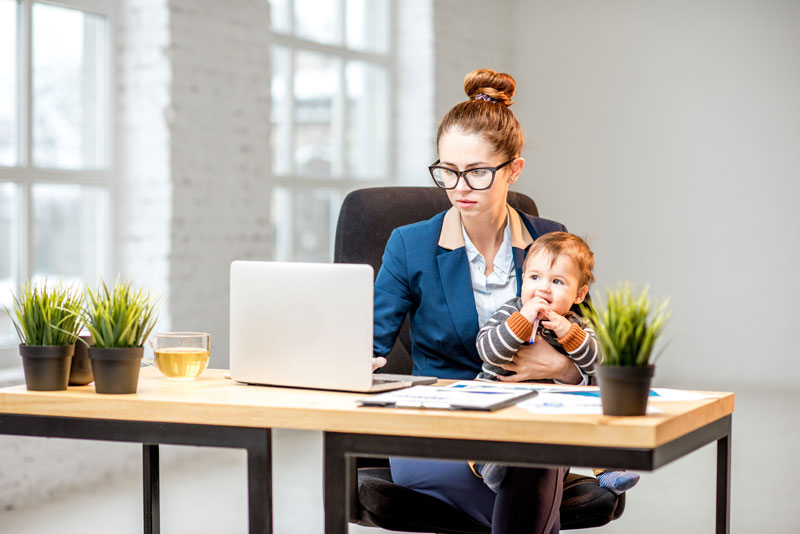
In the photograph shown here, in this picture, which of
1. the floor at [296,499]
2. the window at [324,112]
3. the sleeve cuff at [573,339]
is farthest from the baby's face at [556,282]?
the window at [324,112]

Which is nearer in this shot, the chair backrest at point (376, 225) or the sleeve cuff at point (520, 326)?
the sleeve cuff at point (520, 326)

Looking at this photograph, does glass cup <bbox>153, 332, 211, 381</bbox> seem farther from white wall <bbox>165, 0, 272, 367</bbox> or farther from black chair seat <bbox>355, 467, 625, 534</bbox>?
white wall <bbox>165, 0, 272, 367</bbox>

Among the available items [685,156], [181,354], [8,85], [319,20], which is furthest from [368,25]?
[181,354]

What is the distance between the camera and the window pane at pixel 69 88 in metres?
3.97

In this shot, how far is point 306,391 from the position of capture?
5.52 ft

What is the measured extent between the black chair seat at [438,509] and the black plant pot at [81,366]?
58 centimetres

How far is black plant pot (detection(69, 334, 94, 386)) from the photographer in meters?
1.74

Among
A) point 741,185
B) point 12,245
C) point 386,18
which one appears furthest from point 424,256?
point 741,185

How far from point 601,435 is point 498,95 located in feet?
3.55

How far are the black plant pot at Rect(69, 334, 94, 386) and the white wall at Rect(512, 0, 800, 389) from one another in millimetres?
5383

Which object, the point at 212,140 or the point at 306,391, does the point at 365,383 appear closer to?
the point at 306,391

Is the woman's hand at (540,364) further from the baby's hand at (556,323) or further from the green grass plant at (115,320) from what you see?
the green grass plant at (115,320)

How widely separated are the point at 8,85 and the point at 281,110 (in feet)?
5.61

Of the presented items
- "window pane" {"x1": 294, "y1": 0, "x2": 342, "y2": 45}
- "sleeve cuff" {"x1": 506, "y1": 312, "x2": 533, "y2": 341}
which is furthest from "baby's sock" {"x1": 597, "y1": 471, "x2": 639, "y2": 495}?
"window pane" {"x1": 294, "y1": 0, "x2": 342, "y2": 45}
